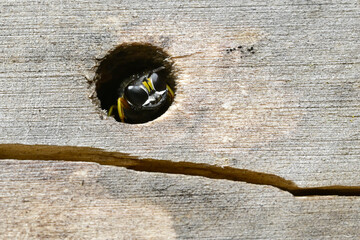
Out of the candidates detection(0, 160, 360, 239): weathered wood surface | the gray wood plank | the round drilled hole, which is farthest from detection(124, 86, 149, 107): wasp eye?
detection(0, 160, 360, 239): weathered wood surface

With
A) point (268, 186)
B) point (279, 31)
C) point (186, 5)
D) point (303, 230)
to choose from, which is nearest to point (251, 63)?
point (279, 31)

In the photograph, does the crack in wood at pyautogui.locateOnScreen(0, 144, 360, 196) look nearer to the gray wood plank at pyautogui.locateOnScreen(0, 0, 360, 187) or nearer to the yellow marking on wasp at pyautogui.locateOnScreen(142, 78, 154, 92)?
the gray wood plank at pyautogui.locateOnScreen(0, 0, 360, 187)

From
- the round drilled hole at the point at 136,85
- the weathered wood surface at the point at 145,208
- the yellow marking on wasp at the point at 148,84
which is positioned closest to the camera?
the weathered wood surface at the point at 145,208

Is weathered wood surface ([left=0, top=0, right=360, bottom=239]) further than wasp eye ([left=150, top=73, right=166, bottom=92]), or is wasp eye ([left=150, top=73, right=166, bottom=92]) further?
wasp eye ([left=150, top=73, right=166, bottom=92])

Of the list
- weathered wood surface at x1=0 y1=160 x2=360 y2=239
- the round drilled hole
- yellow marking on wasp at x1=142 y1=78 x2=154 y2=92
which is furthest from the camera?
yellow marking on wasp at x1=142 y1=78 x2=154 y2=92

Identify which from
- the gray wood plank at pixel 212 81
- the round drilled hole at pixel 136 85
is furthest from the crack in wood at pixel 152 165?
the round drilled hole at pixel 136 85

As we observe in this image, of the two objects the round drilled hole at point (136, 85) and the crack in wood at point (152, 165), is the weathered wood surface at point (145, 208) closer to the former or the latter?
the crack in wood at point (152, 165)
